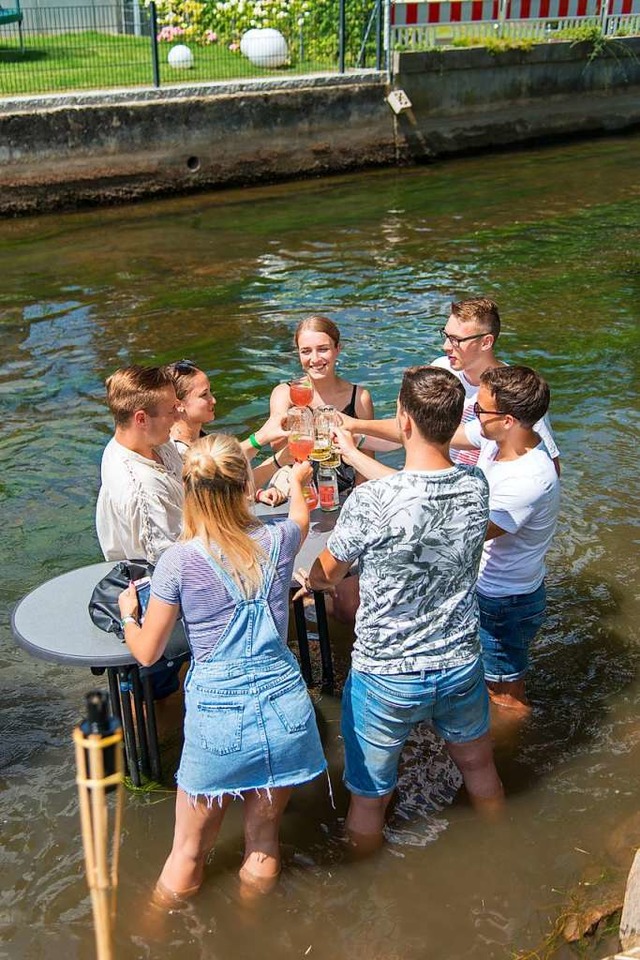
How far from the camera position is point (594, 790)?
4910 millimetres

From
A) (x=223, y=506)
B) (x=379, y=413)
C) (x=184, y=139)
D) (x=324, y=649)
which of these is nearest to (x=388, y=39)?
(x=184, y=139)

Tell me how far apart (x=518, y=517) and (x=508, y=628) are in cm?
65

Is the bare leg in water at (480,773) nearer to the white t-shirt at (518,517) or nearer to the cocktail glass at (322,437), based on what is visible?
the white t-shirt at (518,517)

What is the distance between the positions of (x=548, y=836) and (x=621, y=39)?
21630 millimetres

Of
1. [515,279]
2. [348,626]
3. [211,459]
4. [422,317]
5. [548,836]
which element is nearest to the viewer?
[211,459]

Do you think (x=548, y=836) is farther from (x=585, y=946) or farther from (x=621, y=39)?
(x=621, y=39)

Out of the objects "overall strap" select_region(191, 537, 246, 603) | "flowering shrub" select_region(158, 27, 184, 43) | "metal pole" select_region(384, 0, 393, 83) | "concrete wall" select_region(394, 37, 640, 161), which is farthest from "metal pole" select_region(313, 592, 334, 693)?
"flowering shrub" select_region(158, 27, 184, 43)

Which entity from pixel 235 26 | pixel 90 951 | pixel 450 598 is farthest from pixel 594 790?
pixel 235 26

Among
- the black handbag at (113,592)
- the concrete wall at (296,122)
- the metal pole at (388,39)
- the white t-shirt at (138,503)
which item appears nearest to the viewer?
the black handbag at (113,592)

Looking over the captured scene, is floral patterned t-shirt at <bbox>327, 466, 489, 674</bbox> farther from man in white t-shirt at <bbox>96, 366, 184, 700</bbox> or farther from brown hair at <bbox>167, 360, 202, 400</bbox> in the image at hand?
brown hair at <bbox>167, 360, 202, 400</bbox>

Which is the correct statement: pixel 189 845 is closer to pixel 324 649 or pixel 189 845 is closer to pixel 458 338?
pixel 324 649

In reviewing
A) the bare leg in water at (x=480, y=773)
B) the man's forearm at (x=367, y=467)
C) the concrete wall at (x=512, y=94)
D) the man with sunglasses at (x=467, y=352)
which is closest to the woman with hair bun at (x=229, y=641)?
the bare leg in water at (x=480, y=773)

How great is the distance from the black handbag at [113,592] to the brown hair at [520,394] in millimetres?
1726

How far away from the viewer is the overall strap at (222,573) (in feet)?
12.1
